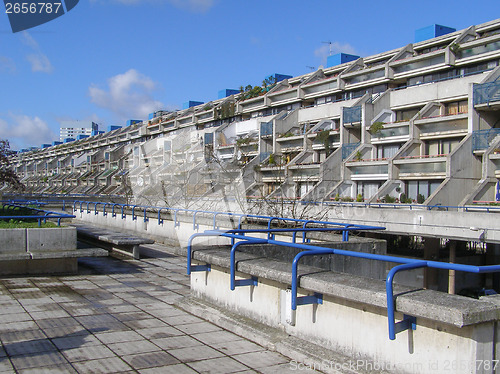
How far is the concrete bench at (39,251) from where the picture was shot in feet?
34.9

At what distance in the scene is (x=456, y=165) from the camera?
31.7 m

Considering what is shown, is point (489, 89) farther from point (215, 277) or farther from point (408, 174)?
point (215, 277)

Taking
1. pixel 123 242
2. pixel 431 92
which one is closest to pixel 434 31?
pixel 431 92

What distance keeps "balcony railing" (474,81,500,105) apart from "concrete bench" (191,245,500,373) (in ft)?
98.2

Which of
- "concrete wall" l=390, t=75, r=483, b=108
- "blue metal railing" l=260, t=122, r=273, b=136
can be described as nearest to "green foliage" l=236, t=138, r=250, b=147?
"blue metal railing" l=260, t=122, r=273, b=136

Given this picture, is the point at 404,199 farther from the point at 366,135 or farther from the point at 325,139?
the point at 325,139

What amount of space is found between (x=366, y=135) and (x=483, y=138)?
11061mm

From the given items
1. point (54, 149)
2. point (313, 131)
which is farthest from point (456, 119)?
point (54, 149)

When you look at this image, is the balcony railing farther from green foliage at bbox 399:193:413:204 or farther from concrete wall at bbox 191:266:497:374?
concrete wall at bbox 191:266:497:374

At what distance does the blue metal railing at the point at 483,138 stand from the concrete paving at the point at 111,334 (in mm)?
27522

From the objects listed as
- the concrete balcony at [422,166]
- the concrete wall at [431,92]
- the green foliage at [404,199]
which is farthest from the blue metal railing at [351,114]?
the green foliage at [404,199]

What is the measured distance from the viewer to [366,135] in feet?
136

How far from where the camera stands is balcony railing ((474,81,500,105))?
3150 cm

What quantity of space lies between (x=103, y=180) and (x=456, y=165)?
70356mm
